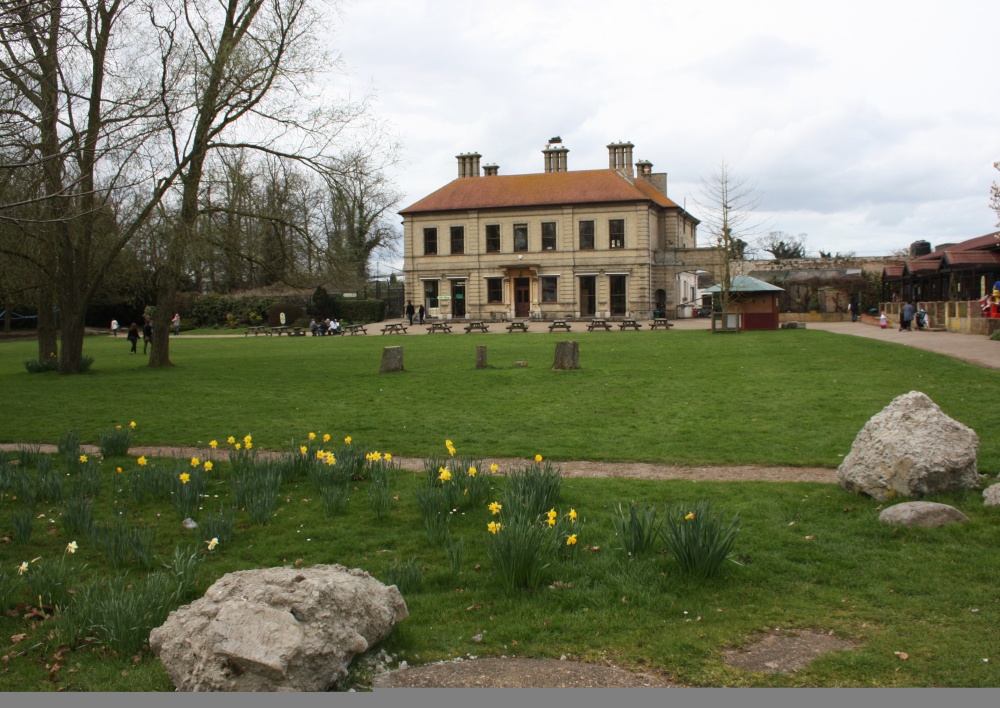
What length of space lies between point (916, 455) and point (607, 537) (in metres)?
2.89

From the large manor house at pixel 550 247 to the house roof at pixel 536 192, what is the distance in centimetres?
7

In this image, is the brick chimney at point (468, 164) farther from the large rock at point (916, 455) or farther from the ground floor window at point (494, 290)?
the large rock at point (916, 455)

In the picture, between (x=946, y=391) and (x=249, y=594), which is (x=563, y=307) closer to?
(x=946, y=391)

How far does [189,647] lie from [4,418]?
12700mm

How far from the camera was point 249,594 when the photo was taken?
4.19 meters

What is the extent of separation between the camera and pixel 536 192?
188ft

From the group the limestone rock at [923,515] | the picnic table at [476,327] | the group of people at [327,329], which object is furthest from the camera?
the group of people at [327,329]

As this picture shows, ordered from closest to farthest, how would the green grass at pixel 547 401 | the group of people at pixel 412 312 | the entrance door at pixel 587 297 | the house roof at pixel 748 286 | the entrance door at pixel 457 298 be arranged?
→ the green grass at pixel 547 401 < the house roof at pixel 748 286 < the entrance door at pixel 587 297 < the group of people at pixel 412 312 < the entrance door at pixel 457 298

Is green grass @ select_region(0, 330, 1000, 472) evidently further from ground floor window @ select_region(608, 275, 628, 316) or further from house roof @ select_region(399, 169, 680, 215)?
house roof @ select_region(399, 169, 680, 215)

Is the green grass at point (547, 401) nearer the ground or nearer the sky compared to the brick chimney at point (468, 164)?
nearer the ground

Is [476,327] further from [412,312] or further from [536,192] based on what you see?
[536,192]

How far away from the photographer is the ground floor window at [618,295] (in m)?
55.5

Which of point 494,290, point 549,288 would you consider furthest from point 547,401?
point 494,290

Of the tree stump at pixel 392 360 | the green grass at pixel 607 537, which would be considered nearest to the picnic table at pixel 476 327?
the tree stump at pixel 392 360
